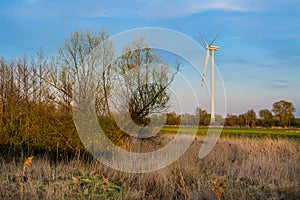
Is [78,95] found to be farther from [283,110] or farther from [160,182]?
[283,110]

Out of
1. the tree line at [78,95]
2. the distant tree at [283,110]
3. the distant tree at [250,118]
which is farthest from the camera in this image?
the distant tree at [283,110]

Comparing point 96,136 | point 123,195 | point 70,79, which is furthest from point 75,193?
point 70,79

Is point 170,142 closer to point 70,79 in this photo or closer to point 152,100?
point 152,100

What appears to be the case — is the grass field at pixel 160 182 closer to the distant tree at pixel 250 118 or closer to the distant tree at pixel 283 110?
the distant tree at pixel 250 118

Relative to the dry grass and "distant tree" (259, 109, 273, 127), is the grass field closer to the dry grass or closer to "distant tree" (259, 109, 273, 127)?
the dry grass

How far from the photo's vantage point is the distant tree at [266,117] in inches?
1533

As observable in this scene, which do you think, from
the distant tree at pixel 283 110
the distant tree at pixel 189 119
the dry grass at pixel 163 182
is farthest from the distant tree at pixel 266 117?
the dry grass at pixel 163 182

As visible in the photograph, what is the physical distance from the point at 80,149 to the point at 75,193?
3.40m

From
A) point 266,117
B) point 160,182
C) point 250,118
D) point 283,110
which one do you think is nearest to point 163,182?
point 160,182

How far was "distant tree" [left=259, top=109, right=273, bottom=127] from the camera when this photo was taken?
3894 centimetres

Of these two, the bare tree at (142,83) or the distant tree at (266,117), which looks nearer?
the bare tree at (142,83)

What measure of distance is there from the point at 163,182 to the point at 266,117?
3586cm

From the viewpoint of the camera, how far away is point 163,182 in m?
6.42

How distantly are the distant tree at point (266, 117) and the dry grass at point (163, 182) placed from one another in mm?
31635
